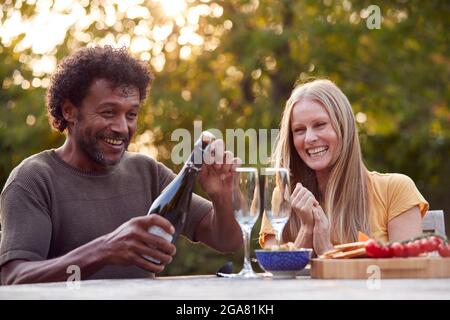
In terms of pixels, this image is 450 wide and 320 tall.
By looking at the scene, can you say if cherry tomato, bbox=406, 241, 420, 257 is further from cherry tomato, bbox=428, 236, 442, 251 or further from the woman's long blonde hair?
the woman's long blonde hair

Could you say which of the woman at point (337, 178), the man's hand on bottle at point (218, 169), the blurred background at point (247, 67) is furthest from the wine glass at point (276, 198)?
the blurred background at point (247, 67)

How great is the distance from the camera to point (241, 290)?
234 centimetres

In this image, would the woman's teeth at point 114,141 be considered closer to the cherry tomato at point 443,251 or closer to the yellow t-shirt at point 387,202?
the yellow t-shirt at point 387,202

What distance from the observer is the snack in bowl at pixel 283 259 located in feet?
8.93

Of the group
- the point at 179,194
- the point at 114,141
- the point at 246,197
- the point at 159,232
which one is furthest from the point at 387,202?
the point at 159,232

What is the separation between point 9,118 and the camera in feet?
33.4

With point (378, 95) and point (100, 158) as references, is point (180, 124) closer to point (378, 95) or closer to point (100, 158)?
point (378, 95)

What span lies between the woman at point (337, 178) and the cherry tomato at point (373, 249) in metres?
1.01

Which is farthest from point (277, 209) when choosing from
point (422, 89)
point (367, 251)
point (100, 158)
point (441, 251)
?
point (422, 89)

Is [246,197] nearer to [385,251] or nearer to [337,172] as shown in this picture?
[385,251]

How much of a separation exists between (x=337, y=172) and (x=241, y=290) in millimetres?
1558

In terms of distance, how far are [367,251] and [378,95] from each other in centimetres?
861

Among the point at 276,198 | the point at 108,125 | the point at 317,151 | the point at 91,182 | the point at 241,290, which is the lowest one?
the point at 241,290
